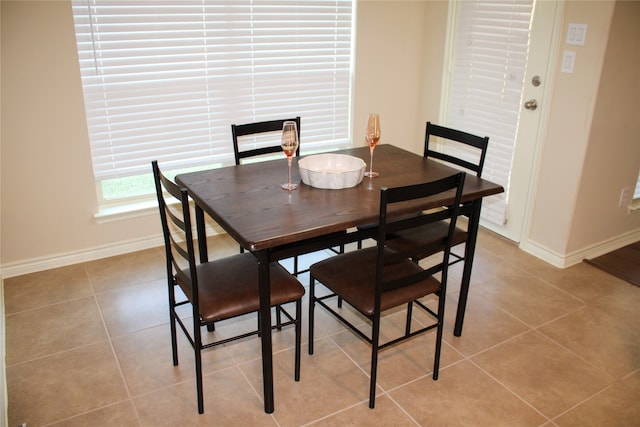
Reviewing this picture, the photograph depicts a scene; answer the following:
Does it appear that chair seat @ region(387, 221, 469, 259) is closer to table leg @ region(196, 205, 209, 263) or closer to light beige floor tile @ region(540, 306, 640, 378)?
light beige floor tile @ region(540, 306, 640, 378)

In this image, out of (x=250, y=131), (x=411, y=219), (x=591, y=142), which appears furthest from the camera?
(x=591, y=142)

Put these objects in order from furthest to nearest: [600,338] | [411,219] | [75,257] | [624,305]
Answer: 1. [75,257]
2. [624,305]
3. [600,338]
4. [411,219]

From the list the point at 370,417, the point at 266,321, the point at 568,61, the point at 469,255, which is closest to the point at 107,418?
the point at 266,321

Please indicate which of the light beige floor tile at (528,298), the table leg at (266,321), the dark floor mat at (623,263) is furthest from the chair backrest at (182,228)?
the dark floor mat at (623,263)

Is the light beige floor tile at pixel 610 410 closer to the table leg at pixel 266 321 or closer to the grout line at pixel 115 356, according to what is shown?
the table leg at pixel 266 321

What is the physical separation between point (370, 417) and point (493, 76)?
2.45 meters

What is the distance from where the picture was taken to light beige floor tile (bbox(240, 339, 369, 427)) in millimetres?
2252

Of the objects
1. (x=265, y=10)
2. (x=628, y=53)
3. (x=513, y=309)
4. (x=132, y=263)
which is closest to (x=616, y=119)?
(x=628, y=53)

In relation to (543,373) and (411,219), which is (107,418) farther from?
(543,373)

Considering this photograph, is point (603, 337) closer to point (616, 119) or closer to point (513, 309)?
point (513, 309)

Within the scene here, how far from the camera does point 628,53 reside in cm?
309

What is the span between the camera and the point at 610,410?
2.28 m

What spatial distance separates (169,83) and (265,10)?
78cm

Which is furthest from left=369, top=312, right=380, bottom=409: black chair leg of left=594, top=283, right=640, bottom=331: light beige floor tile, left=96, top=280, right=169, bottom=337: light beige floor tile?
left=594, top=283, right=640, bottom=331: light beige floor tile
